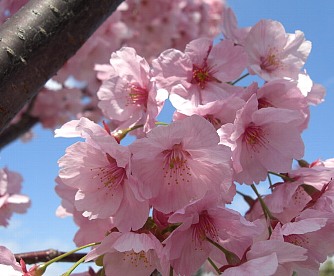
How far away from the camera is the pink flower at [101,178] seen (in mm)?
893

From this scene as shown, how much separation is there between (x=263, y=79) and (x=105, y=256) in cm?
53

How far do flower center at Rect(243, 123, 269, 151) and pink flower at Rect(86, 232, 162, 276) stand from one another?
0.31m

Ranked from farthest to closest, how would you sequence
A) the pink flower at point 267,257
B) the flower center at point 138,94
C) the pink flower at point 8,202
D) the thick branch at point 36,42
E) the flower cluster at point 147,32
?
the flower cluster at point 147,32 < the pink flower at point 8,202 < the flower center at point 138,94 < the thick branch at point 36,42 < the pink flower at point 267,257

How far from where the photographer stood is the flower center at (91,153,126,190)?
96 cm

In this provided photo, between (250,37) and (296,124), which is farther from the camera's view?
(250,37)

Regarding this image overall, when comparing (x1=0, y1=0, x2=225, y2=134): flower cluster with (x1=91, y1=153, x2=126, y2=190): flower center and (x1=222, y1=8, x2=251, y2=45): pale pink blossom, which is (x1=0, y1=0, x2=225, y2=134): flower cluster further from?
(x1=91, y1=153, x2=126, y2=190): flower center

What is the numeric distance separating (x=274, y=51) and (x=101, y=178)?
22.5 inches

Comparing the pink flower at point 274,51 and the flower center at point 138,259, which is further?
the pink flower at point 274,51

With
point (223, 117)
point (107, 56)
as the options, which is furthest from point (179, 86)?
point (107, 56)

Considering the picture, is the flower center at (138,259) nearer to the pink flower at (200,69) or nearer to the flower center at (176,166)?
the flower center at (176,166)

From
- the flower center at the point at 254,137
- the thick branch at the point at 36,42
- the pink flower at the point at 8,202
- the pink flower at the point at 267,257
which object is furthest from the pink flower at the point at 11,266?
the pink flower at the point at 8,202

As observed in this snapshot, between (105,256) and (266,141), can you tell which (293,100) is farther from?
(105,256)

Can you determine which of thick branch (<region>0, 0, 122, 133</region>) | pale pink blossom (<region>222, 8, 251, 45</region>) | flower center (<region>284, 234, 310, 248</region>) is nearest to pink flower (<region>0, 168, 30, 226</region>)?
thick branch (<region>0, 0, 122, 133</region>)

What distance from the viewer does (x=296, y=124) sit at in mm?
1040
